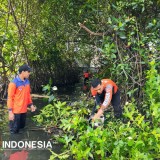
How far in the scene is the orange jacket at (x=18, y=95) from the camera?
22.2ft

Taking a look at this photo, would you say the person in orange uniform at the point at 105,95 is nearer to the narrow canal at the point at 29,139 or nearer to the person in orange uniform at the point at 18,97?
the narrow canal at the point at 29,139

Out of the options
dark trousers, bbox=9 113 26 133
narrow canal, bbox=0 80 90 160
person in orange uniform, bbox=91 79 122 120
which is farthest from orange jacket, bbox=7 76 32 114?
person in orange uniform, bbox=91 79 122 120

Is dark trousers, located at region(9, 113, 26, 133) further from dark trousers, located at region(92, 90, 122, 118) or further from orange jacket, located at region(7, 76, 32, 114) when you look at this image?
dark trousers, located at region(92, 90, 122, 118)

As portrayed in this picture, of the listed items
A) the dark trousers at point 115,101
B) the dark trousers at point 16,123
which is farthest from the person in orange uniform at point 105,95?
the dark trousers at point 16,123

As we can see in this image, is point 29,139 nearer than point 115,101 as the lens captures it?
No

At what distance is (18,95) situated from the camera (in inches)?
271

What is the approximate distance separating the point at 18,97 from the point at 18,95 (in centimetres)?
4

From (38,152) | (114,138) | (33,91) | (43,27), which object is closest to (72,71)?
(33,91)

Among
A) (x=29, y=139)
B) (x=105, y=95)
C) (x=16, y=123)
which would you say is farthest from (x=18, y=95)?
A: (x=105, y=95)

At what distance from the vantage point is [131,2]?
648 cm

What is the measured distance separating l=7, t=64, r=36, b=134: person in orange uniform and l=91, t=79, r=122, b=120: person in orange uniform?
152 centimetres

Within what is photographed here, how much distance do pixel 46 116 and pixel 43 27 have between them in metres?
4.92

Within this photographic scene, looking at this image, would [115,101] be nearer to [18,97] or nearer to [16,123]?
[18,97]

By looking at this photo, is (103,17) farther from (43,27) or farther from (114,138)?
(43,27)
